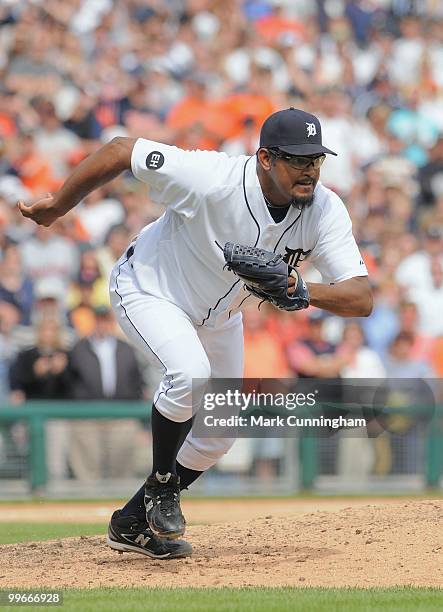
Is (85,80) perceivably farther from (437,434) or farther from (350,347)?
(437,434)

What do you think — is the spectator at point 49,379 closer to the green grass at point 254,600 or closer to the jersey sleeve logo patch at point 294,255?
the jersey sleeve logo patch at point 294,255

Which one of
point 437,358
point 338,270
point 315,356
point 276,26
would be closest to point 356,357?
point 315,356

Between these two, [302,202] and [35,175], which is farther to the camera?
[35,175]

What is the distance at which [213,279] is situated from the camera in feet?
20.3

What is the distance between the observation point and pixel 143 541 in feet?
21.7

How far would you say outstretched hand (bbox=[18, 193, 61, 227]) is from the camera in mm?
6133

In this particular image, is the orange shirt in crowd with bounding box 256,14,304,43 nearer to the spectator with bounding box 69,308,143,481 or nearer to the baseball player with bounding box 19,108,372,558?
the spectator with bounding box 69,308,143,481

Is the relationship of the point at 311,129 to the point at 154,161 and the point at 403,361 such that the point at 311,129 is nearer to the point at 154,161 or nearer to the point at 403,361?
the point at 154,161

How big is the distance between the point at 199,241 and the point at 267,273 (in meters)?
0.72

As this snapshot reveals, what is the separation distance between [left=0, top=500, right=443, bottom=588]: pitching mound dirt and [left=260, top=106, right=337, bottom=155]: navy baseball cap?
2.06 meters

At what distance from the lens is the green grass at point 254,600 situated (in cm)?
528

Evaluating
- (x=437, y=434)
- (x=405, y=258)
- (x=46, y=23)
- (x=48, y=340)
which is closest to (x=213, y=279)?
(x=48, y=340)

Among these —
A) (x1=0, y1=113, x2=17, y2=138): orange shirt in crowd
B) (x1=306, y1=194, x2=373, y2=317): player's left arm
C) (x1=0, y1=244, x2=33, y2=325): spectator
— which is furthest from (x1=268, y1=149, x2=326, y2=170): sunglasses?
(x1=0, y1=113, x2=17, y2=138): orange shirt in crowd

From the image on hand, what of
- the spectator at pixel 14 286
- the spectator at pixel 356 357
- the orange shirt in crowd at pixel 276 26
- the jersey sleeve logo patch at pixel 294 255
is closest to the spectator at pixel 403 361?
the spectator at pixel 356 357
